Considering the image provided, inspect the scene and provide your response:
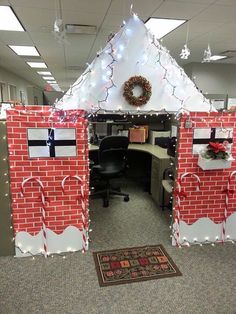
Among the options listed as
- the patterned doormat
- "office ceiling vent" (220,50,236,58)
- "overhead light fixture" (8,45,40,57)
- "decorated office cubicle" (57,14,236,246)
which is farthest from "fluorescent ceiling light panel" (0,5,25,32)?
"office ceiling vent" (220,50,236,58)

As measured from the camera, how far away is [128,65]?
2385 mm

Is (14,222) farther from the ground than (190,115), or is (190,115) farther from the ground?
(190,115)

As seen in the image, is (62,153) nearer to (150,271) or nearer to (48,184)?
(48,184)

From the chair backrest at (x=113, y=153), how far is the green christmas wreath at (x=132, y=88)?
107 centimetres

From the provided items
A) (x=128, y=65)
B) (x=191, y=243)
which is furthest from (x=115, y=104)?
(x=191, y=243)

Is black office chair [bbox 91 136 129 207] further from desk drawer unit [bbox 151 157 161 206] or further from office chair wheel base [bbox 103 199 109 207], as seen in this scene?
desk drawer unit [bbox 151 157 161 206]

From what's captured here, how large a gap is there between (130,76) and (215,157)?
1131mm

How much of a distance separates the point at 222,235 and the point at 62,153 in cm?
193

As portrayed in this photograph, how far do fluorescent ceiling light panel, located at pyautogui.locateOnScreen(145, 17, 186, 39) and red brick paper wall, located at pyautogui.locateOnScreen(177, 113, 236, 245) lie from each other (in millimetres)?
2133

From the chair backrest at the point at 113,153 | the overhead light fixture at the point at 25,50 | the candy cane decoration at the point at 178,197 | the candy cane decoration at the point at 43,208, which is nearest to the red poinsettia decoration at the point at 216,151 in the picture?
the candy cane decoration at the point at 178,197

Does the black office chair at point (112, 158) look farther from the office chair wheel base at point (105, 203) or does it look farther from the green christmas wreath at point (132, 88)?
the green christmas wreath at point (132, 88)

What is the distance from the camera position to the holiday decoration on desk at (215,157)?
7.85ft

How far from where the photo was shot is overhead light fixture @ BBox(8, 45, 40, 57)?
573 cm

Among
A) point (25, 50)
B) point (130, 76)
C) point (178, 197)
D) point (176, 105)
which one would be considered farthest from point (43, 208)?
point (25, 50)
